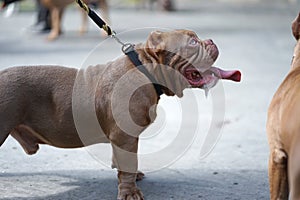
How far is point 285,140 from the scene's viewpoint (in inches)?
140

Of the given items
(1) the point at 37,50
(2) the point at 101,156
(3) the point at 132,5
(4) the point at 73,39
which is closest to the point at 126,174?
(2) the point at 101,156

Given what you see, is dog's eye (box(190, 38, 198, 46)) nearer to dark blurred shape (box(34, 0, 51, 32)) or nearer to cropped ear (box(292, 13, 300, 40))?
cropped ear (box(292, 13, 300, 40))

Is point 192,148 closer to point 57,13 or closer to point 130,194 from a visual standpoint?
point 130,194

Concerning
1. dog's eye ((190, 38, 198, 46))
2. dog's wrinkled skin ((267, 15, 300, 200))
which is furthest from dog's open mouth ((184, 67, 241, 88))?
dog's wrinkled skin ((267, 15, 300, 200))

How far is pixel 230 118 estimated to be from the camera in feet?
24.2

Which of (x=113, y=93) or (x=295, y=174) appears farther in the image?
(x=113, y=93)

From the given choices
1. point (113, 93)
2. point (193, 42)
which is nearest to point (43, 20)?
point (113, 93)

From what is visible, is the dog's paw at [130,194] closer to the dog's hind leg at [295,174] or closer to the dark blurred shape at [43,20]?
the dog's hind leg at [295,174]

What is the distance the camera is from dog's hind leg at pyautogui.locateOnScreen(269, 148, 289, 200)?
3.65 m

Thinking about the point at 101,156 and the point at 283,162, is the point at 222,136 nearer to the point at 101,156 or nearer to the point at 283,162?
the point at 101,156

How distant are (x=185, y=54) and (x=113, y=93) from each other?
0.53 m

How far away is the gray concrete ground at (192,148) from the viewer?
4.91 meters

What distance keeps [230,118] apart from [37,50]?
18.4ft

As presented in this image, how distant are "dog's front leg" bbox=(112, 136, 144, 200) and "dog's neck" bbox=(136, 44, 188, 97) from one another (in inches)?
16.7
